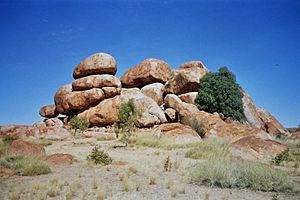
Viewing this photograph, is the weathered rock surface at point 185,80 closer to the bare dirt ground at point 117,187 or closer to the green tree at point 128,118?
the green tree at point 128,118

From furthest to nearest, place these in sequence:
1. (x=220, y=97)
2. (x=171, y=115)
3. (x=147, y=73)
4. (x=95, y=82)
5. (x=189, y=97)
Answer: (x=147, y=73)
(x=95, y=82)
(x=189, y=97)
(x=171, y=115)
(x=220, y=97)

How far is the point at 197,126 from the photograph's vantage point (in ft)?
81.9

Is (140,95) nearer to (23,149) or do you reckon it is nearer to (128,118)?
(128,118)

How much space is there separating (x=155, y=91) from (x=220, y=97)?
931cm

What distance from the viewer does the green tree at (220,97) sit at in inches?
1314

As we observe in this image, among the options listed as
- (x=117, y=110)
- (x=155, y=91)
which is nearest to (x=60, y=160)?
(x=117, y=110)

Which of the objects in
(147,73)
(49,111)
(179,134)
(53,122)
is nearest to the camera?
(179,134)

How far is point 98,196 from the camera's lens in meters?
6.87

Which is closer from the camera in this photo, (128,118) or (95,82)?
(128,118)

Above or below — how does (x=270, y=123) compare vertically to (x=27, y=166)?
above

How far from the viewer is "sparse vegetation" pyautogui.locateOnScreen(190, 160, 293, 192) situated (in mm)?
8180

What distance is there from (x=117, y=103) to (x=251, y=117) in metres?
17.6

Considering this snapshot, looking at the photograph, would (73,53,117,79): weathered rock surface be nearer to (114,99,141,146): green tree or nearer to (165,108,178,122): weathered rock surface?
(165,108,178,122): weathered rock surface

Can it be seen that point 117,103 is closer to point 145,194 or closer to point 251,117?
point 251,117
